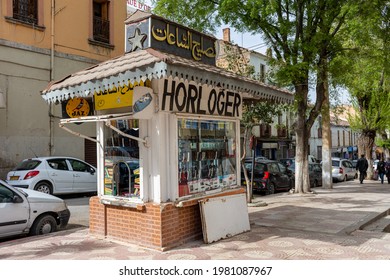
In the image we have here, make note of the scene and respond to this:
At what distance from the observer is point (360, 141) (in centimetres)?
2225

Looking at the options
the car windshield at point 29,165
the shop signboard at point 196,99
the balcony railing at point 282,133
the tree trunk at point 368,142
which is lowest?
the car windshield at point 29,165

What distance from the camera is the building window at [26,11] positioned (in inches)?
593

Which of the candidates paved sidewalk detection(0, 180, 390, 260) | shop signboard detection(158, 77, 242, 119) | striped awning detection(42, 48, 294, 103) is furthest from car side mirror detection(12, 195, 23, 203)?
shop signboard detection(158, 77, 242, 119)

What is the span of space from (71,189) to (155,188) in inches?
329

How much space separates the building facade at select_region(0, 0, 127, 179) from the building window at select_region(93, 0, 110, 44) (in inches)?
1.9

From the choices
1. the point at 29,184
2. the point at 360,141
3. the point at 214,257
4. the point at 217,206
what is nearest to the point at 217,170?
the point at 217,206

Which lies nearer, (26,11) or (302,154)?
(302,154)

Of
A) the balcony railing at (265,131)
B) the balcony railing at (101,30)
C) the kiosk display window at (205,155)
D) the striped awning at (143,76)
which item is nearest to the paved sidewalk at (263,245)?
the kiosk display window at (205,155)

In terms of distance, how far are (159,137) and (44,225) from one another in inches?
141

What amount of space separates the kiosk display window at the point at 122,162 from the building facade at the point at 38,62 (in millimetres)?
9197

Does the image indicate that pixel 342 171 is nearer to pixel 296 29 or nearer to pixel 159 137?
pixel 296 29

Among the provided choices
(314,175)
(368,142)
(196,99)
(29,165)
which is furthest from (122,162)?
(368,142)

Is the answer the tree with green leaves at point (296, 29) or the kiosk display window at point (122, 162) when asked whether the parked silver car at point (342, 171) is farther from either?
the kiosk display window at point (122, 162)

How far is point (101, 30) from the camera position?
18.7 meters
